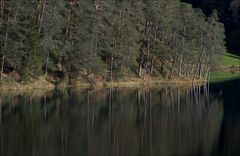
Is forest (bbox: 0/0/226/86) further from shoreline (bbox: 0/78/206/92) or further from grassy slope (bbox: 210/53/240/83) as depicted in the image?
grassy slope (bbox: 210/53/240/83)

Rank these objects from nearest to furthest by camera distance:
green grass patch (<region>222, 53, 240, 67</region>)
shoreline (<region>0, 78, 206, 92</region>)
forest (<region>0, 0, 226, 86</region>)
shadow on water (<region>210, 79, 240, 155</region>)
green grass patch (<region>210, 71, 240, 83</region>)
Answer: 1. shadow on water (<region>210, 79, 240, 155</region>)
2. shoreline (<region>0, 78, 206, 92</region>)
3. forest (<region>0, 0, 226, 86</region>)
4. green grass patch (<region>210, 71, 240, 83</region>)
5. green grass patch (<region>222, 53, 240, 67</region>)

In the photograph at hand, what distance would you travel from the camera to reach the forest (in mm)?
80500

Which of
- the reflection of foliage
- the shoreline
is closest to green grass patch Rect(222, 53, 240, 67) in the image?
the shoreline

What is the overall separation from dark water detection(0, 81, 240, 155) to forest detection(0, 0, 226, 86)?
26.5ft

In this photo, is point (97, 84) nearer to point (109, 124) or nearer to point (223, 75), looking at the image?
point (109, 124)

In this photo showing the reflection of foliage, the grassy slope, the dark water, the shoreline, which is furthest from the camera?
the grassy slope

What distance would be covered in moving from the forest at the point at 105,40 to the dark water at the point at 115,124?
8082 mm

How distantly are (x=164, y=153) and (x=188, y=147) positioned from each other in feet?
11.1

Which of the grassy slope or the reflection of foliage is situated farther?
the grassy slope

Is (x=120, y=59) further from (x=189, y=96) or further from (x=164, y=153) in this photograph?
(x=164, y=153)

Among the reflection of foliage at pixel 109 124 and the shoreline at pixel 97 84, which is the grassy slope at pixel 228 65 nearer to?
the shoreline at pixel 97 84

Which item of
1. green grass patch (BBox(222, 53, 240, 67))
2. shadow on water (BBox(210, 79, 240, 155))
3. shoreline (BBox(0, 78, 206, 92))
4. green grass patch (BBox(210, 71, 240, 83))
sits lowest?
shadow on water (BBox(210, 79, 240, 155))

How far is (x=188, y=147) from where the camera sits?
39.3 m

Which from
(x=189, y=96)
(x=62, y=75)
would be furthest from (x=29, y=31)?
(x=189, y=96)
